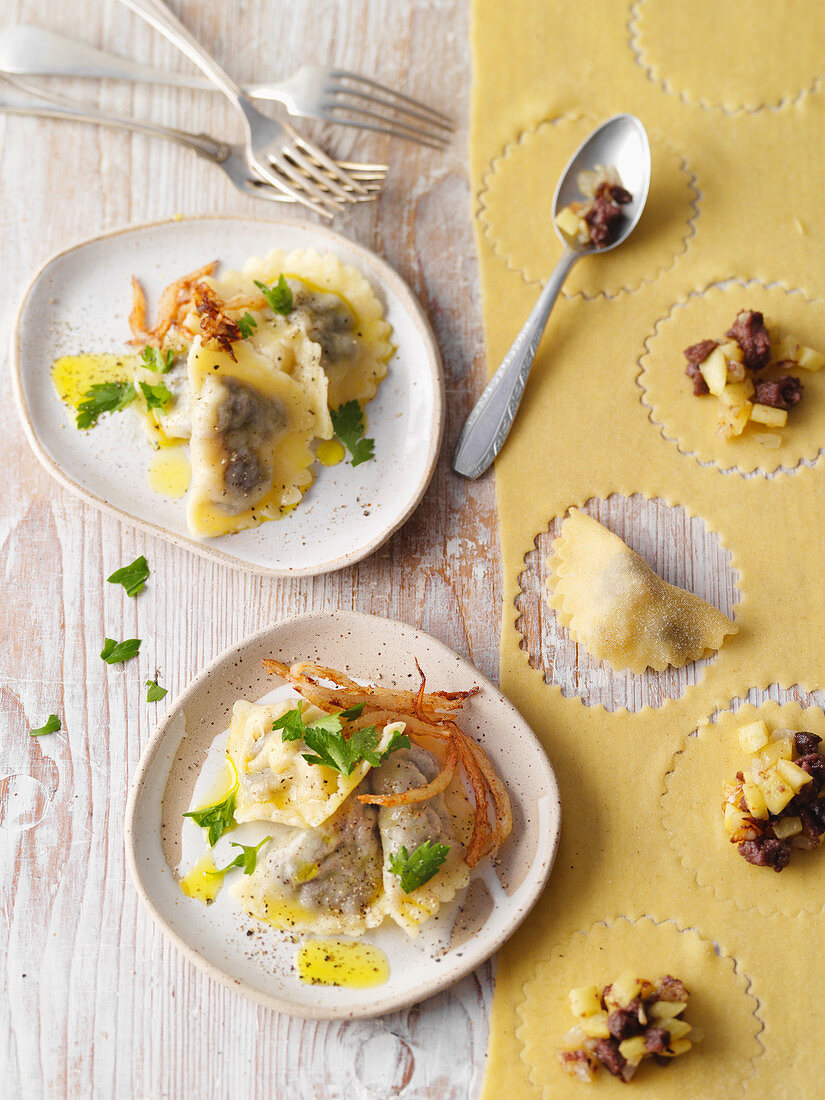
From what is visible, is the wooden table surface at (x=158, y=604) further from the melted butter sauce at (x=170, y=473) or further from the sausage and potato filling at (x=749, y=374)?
the sausage and potato filling at (x=749, y=374)

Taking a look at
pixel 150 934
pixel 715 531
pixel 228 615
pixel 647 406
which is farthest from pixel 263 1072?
pixel 647 406

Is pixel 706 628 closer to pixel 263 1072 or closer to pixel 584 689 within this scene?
pixel 584 689

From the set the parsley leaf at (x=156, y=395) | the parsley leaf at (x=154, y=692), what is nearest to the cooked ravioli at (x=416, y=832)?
the parsley leaf at (x=154, y=692)

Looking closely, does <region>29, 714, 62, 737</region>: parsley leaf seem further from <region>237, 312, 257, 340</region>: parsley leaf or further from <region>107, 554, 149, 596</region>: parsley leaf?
<region>237, 312, 257, 340</region>: parsley leaf

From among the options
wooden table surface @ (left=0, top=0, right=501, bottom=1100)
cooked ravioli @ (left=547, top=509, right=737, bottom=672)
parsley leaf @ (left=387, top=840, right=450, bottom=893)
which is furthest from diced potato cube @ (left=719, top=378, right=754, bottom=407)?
parsley leaf @ (left=387, top=840, right=450, bottom=893)

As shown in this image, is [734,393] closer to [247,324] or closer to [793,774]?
[793,774]
